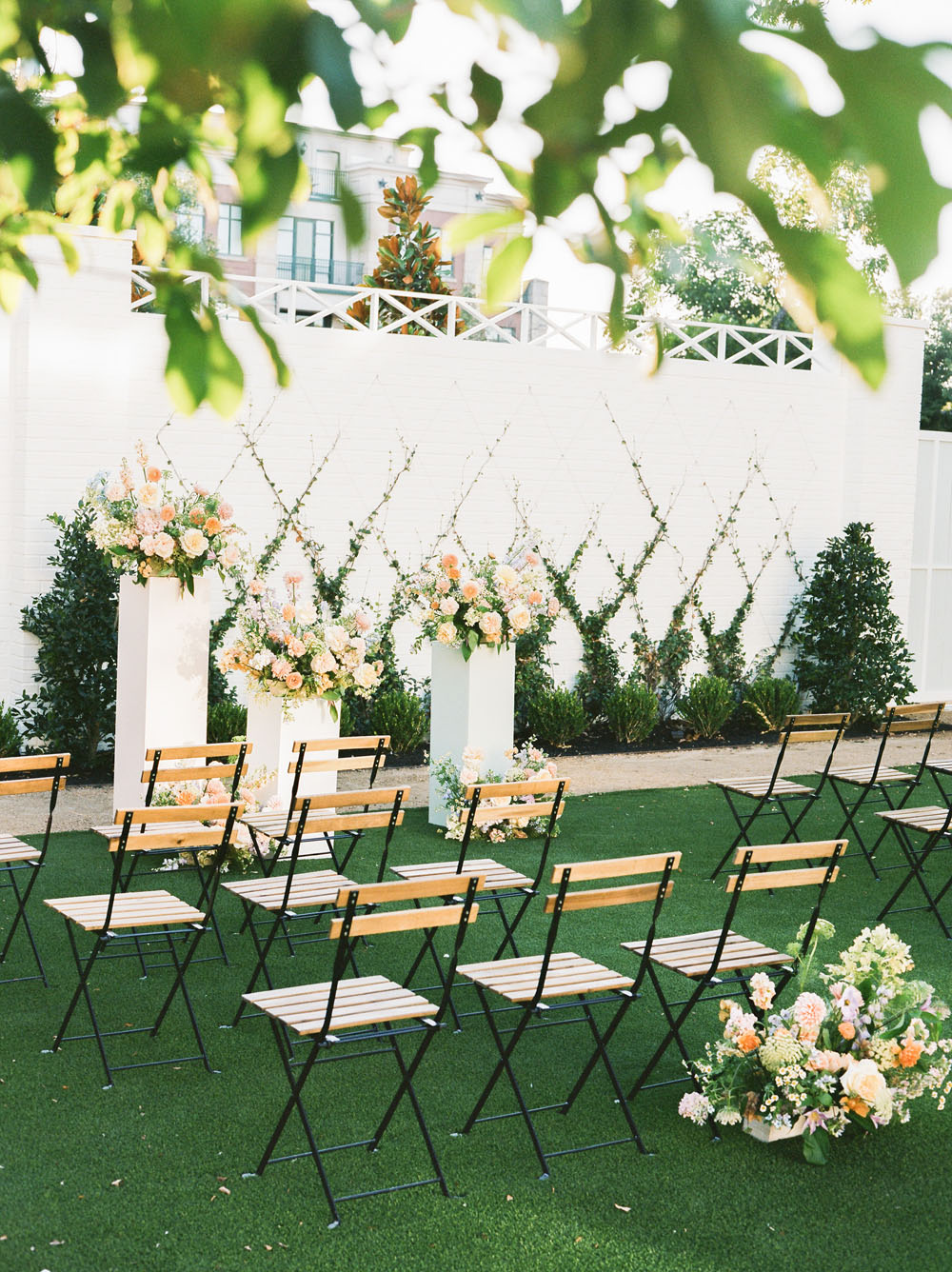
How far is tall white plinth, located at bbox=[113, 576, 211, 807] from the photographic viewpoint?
7750 mm

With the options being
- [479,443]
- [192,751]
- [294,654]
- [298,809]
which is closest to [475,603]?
[294,654]

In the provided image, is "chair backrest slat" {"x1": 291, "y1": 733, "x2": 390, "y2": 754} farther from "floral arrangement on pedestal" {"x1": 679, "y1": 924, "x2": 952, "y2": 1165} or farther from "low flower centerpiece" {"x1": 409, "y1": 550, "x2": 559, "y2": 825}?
"floral arrangement on pedestal" {"x1": 679, "y1": 924, "x2": 952, "y2": 1165}

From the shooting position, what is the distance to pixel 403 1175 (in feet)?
13.0

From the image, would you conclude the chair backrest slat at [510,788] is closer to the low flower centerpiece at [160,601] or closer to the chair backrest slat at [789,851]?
the chair backrest slat at [789,851]

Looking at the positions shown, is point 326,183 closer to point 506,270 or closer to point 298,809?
point 506,270

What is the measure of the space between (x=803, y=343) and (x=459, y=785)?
7817 mm

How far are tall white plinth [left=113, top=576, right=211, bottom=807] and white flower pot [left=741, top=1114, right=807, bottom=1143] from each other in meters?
4.26

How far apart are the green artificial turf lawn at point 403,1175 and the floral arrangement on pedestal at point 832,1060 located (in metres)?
0.12

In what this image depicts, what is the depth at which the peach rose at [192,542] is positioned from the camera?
25.1ft

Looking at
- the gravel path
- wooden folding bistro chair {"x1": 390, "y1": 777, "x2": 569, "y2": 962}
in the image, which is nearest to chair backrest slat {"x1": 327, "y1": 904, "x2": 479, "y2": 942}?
wooden folding bistro chair {"x1": 390, "y1": 777, "x2": 569, "y2": 962}

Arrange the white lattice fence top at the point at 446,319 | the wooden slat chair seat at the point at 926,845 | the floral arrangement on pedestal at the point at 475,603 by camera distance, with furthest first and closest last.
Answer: the white lattice fence top at the point at 446,319 → the floral arrangement on pedestal at the point at 475,603 → the wooden slat chair seat at the point at 926,845

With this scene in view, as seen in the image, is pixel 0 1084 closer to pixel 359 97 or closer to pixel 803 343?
pixel 359 97

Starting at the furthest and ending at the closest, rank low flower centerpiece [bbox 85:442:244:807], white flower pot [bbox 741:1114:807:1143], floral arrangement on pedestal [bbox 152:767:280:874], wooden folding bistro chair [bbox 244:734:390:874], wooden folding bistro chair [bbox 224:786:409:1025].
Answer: low flower centerpiece [bbox 85:442:244:807] < floral arrangement on pedestal [bbox 152:767:280:874] < wooden folding bistro chair [bbox 244:734:390:874] < wooden folding bistro chair [bbox 224:786:409:1025] < white flower pot [bbox 741:1114:807:1143]

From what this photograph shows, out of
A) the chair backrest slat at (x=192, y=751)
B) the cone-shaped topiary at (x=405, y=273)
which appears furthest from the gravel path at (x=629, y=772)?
the cone-shaped topiary at (x=405, y=273)
